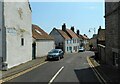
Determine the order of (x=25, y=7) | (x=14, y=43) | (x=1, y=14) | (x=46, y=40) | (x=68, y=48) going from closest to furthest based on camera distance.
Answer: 1. (x=1, y=14)
2. (x=14, y=43)
3. (x=25, y=7)
4. (x=46, y=40)
5. (x=68, y=48)

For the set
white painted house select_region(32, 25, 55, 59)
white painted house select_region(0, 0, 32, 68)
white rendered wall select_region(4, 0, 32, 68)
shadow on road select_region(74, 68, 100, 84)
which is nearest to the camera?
shadow on road select_region(74, 68, 100, 84)

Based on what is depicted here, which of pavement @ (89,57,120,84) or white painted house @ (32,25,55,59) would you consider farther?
white painted house @ (32,25,55,59)

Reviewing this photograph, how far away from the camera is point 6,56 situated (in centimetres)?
2438

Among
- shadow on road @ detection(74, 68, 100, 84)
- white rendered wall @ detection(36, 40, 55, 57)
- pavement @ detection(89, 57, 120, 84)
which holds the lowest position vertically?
shadow on road @ detection(74, 68, 100, 84)

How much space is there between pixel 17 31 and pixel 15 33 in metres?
0.91

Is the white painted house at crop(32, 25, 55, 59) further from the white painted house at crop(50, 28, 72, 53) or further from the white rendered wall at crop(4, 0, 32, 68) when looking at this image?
the white painted house at crop(50, 28, 72, 53)

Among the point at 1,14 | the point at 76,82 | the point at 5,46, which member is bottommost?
the point at 76,82

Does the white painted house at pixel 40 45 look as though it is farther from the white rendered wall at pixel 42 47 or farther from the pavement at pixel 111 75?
the pavement at pixel 111 75

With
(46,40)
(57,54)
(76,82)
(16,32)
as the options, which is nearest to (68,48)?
(46,40)

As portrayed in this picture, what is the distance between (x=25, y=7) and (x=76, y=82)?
61.1 feet

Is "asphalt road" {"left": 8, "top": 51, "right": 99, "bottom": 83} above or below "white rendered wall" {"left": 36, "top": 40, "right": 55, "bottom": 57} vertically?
below

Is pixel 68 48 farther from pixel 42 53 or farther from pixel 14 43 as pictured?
pixel 14 43

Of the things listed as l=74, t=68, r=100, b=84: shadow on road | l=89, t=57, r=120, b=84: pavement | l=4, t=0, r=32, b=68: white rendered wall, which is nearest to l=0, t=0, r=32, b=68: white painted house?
l=4, t=0, r=32, b=68: white rendered wall

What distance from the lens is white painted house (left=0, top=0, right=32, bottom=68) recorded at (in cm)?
2431
